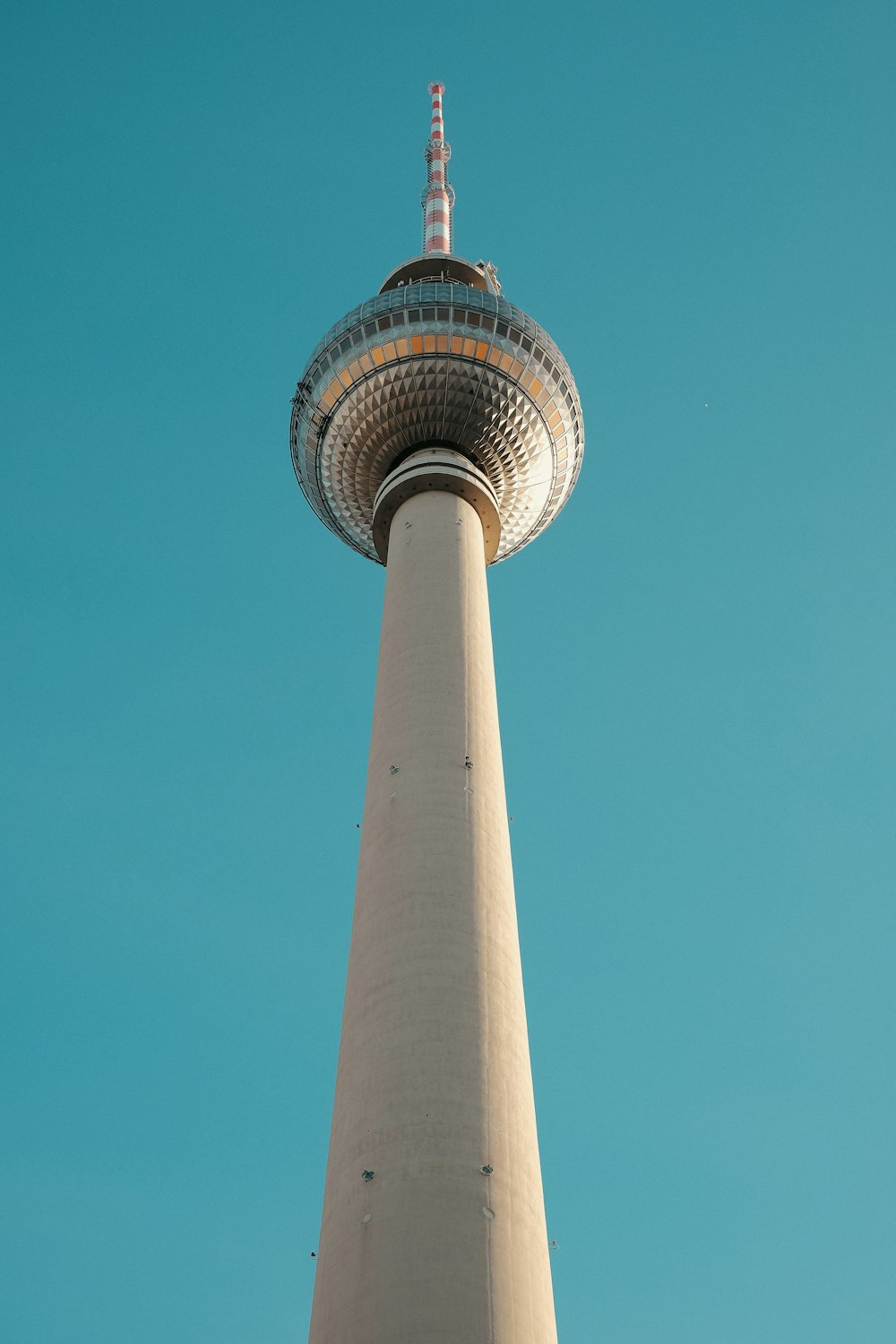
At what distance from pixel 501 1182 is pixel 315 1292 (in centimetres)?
400

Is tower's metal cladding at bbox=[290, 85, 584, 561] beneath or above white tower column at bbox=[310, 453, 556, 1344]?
above

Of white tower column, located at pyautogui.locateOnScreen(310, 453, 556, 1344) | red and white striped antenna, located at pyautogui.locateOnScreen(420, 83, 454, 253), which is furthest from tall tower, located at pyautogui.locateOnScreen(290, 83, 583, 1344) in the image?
red and white striped antenna, located at pyautogui.locateOnScreen(420, 83, 454, 253)

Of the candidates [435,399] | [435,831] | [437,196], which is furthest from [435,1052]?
[437,196]

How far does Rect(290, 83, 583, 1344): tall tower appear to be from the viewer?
77.6 ft

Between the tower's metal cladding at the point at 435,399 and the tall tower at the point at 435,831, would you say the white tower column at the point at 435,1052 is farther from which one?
the tower's metal cladding at the point at 435,399

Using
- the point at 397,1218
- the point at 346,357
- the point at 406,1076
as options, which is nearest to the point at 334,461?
the point at 346,357

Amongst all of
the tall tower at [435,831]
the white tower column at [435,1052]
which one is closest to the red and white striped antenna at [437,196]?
the tall tower at [435,831]

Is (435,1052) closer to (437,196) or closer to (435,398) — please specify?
(435,398)

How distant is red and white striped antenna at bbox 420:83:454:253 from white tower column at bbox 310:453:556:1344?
2855 centimetres

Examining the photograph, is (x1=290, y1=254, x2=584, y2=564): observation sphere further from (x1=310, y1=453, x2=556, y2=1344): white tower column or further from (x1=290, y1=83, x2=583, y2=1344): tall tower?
(x1=310, y1=453, x2=556, y2=1344): white tower column

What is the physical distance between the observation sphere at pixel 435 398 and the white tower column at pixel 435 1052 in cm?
1007

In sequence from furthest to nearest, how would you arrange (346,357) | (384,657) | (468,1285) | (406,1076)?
(346,357) < (384,657) < (406,1076) < (468,1285)

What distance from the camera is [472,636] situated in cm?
3816

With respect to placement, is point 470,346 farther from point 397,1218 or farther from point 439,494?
point 397,1218
